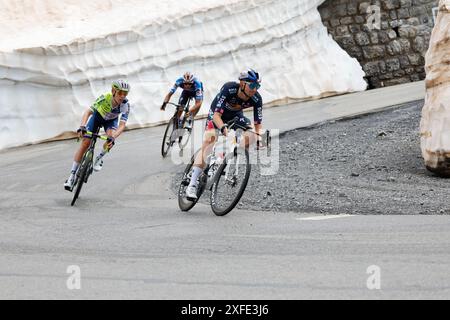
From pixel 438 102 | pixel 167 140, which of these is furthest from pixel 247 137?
pixel 167 140

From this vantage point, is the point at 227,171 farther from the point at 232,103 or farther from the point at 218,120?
the point at 232,103

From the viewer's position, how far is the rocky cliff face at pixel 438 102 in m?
12.0

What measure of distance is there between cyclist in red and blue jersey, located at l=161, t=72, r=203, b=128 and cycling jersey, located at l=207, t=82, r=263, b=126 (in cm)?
572

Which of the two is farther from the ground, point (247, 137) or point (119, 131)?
point (119, 131)

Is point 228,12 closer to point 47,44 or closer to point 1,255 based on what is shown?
point 47,44

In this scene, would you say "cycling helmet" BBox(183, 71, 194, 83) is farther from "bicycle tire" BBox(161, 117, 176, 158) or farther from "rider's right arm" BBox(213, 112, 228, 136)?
"rider's right arm" BBox(213, 112, 228, 136)

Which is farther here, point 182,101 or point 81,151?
point 182,101

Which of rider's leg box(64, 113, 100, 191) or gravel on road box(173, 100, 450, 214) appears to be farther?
rider's leg box(64, 113, 100, 191)

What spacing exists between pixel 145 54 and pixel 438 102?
12.1m

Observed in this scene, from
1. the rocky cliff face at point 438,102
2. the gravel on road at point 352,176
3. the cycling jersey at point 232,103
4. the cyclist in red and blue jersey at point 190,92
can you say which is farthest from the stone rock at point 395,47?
the cycling jersey at point 232,103

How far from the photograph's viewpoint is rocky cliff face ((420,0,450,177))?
12.0 m

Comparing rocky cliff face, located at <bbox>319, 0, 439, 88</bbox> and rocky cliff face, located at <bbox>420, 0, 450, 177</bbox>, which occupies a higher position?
rocky cliff face, located at <bbox>319, 0, 439, 88</bbox>

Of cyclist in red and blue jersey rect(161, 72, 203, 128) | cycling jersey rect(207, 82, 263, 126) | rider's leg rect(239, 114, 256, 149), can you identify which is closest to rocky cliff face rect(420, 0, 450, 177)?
cycling jersey rect(207, 82, 263, 126)

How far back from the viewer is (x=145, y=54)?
22.9m
